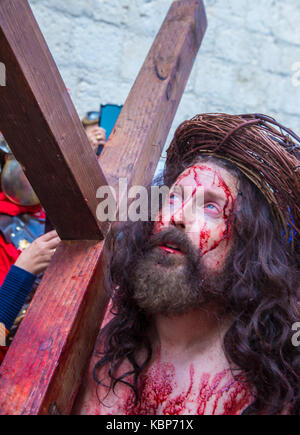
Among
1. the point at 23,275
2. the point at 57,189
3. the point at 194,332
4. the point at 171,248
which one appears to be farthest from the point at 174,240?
the point at 23,275

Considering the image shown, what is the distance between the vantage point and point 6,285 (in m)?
2.10

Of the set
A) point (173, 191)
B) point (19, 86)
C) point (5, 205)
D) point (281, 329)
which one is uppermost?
point (19, 86)

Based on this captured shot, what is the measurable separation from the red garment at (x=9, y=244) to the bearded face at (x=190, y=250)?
1016 mm

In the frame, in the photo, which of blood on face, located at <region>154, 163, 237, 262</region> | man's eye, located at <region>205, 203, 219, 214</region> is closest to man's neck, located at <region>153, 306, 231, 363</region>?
blood on face, located at <region>154, 163, 237, 262</region>

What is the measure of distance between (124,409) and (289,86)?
314cm

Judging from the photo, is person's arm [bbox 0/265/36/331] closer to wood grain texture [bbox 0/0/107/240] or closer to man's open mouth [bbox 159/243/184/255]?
wood grain texture [bbox 0/0/107/240]

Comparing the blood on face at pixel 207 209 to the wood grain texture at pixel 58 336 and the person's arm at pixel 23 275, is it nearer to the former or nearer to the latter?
the wood grain texture at pixel 58 336

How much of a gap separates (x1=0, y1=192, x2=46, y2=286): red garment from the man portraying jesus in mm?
898

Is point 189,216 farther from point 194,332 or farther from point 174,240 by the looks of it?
point 194,332

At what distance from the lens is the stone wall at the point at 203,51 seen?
3.64 metres

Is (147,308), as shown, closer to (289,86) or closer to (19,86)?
(19,86)

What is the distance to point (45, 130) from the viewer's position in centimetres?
132

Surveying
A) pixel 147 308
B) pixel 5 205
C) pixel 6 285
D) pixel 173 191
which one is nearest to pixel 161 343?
pixel 147 308

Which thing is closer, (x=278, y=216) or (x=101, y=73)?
(x=278, y=216)
